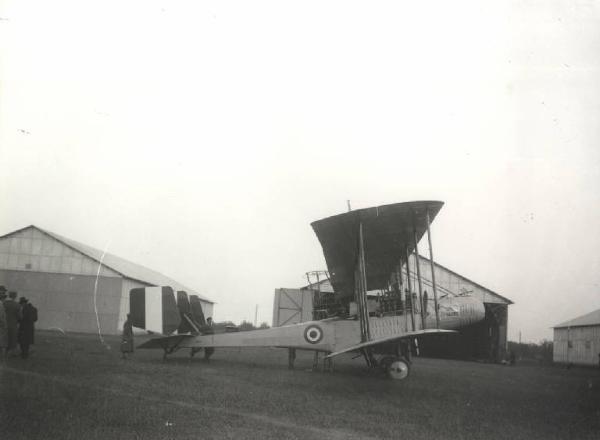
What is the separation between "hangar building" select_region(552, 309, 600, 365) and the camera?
2794 centimetres

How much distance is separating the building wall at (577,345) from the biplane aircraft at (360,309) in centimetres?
2002

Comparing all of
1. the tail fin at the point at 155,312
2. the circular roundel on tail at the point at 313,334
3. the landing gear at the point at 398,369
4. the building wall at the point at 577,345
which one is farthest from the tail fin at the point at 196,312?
the building wall at the point at 577,345

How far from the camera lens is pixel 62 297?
29.3 meters

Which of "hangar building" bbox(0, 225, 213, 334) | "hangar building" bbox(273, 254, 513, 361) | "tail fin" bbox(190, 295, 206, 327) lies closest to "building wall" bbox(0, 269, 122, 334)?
"hangar building" bbox(0, 225, 213, 334)

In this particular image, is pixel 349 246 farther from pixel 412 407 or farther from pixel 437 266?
pixel 437 266

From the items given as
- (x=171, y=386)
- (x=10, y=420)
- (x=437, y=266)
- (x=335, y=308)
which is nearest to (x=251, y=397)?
(x=171, y=386)

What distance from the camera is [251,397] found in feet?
23.1

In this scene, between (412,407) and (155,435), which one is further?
(412,407)

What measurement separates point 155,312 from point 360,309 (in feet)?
17.5

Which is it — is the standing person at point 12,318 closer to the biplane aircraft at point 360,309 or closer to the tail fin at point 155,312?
the tail fin at point 155,312

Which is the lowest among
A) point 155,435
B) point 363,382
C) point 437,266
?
point 363,382

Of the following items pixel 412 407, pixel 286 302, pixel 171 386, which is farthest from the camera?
pixel 286 302

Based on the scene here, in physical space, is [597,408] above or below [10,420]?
below

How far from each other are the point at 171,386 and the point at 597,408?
6838mm
